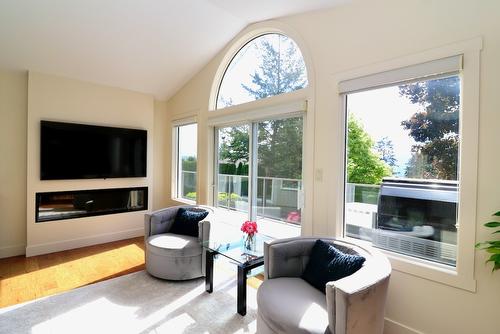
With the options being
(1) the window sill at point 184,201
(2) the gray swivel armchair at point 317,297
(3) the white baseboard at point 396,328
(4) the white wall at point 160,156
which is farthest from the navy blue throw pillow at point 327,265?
(4) the white wall at point 160,156

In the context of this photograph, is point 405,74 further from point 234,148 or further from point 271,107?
point 234,148

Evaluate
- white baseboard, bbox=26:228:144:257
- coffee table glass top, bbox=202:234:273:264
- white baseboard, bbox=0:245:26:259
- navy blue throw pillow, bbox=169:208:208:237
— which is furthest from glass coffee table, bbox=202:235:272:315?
white baseboard, bbox=0:245:26:259

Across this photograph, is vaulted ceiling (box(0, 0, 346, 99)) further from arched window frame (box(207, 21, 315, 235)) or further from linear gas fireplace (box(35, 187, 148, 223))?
linear gas fireplace (box(35, 187, 148, 223))

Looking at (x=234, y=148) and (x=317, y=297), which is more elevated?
(x=234, y=148)

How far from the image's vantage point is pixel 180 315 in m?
2.32

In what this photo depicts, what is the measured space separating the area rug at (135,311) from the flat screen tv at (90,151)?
75.1 inches

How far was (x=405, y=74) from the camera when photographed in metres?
2.05

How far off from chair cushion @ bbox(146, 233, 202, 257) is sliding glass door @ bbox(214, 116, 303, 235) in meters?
0.91

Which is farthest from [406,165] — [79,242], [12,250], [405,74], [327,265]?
[12,250]

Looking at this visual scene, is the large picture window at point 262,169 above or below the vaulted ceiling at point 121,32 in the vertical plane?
below

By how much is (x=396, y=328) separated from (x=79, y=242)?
4.25 m

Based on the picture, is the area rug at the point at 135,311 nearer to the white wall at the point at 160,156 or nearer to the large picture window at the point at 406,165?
the large picture window at the point at 406,165

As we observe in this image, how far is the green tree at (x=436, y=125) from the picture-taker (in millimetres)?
1932

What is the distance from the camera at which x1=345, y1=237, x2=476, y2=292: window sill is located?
1793 mm
